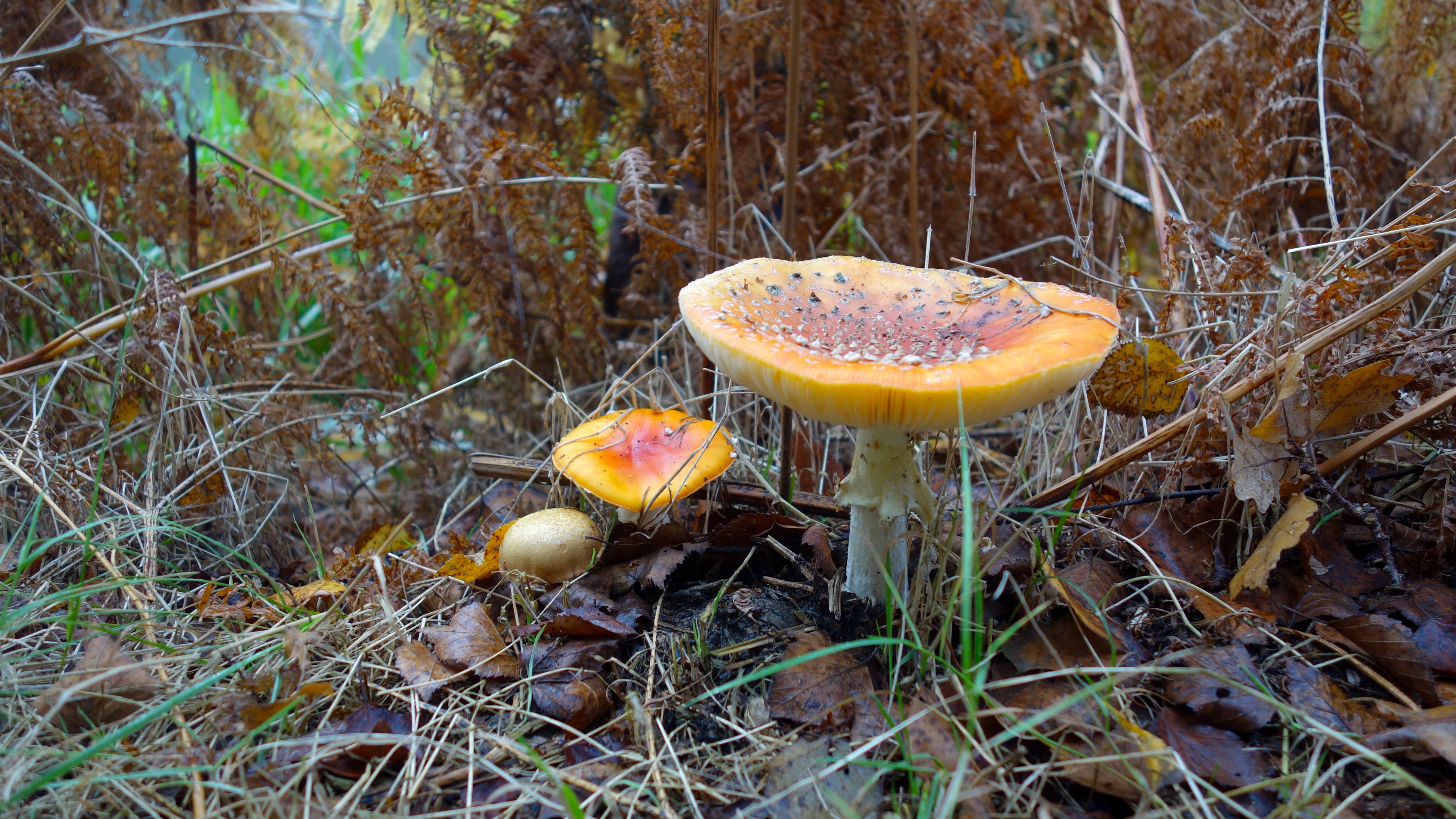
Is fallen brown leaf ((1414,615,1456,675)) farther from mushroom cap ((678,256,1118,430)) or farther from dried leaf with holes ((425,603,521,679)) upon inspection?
dried leaf with holes ((425,603,521,679))

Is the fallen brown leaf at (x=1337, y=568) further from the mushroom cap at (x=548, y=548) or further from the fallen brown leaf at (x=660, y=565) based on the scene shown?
the mushroom cap at (x=548, y=548)

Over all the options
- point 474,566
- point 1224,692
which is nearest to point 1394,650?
point 1224,692

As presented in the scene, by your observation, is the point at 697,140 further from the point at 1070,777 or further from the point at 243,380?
the point at 1070,777

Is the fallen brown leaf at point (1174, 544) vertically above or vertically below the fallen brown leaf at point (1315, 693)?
above

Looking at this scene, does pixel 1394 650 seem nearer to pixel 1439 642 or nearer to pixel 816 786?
pixel 1439 642

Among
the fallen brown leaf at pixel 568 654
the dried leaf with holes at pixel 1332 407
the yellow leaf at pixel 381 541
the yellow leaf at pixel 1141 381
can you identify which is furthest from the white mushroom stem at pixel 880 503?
the yellow leaf at pixel 381 541

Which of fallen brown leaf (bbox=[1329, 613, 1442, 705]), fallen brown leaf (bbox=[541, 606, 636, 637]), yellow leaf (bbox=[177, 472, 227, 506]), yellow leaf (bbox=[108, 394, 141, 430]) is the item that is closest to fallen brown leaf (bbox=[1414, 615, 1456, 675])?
fallen brown leaf (bbox=[1329, 613, 1442, 705])
